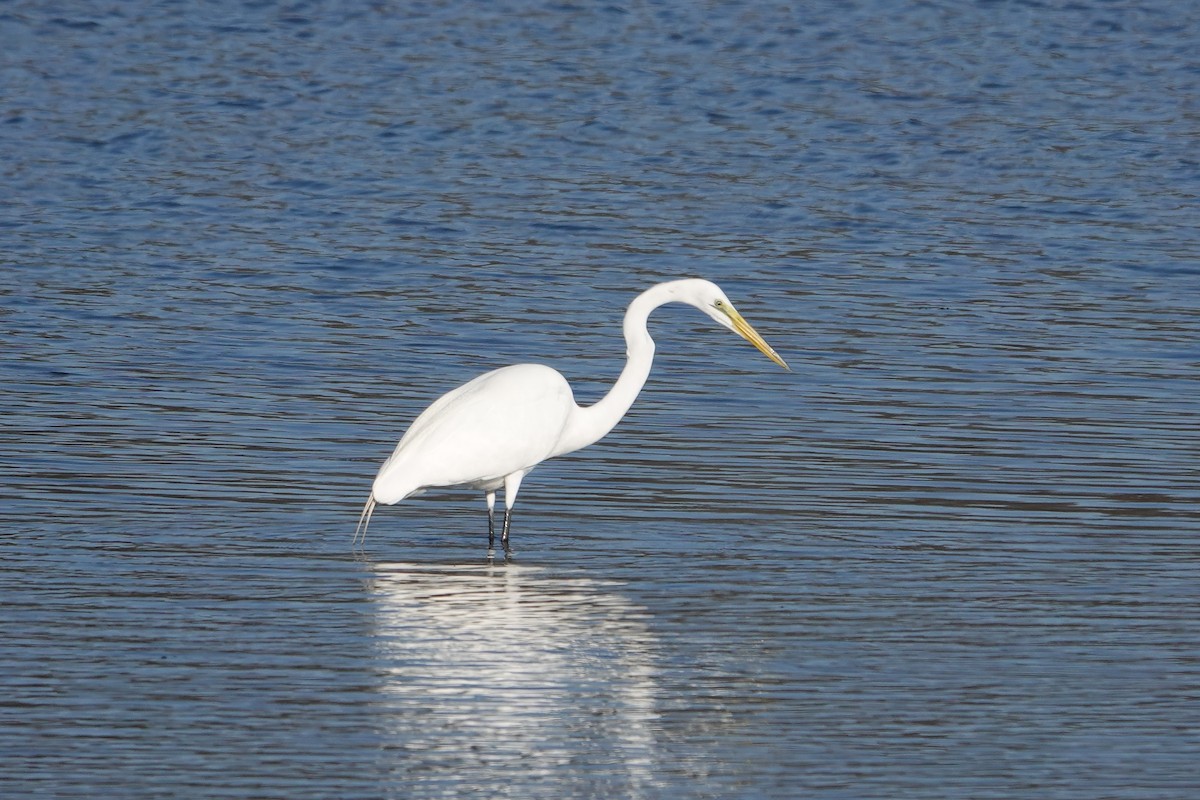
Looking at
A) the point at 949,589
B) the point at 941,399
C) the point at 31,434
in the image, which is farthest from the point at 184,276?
the point at 949,589

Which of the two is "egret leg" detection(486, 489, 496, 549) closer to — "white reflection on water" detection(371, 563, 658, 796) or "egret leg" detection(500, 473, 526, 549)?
"egret leg" detection(500, 473, 526, 549)

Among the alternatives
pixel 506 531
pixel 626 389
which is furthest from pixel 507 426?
pixel 626 389

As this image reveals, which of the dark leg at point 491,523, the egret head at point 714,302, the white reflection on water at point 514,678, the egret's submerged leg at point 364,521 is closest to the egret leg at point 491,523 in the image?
the dark leg at point 491,523

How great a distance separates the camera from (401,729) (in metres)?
6.40

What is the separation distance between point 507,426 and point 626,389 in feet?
2.78

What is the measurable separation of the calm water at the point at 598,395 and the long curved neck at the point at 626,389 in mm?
284

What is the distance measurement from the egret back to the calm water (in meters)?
0.31

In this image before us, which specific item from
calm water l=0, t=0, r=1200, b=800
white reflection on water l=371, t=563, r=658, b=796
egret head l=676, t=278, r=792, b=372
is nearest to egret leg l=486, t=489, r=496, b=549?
calm water l=0, t=0, r=1200, b=800

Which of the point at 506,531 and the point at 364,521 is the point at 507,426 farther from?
the point at 364,521

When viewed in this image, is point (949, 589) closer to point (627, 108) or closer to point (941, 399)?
point (941, 399)

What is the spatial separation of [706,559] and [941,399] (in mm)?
3005

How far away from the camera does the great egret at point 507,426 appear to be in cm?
870

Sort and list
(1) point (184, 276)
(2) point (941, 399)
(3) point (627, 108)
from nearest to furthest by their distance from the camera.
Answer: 1. (2) point (941, 399)
2. (1) point (184, 276)
3. (3) point (627, 108)

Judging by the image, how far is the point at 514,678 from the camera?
6.91 m
